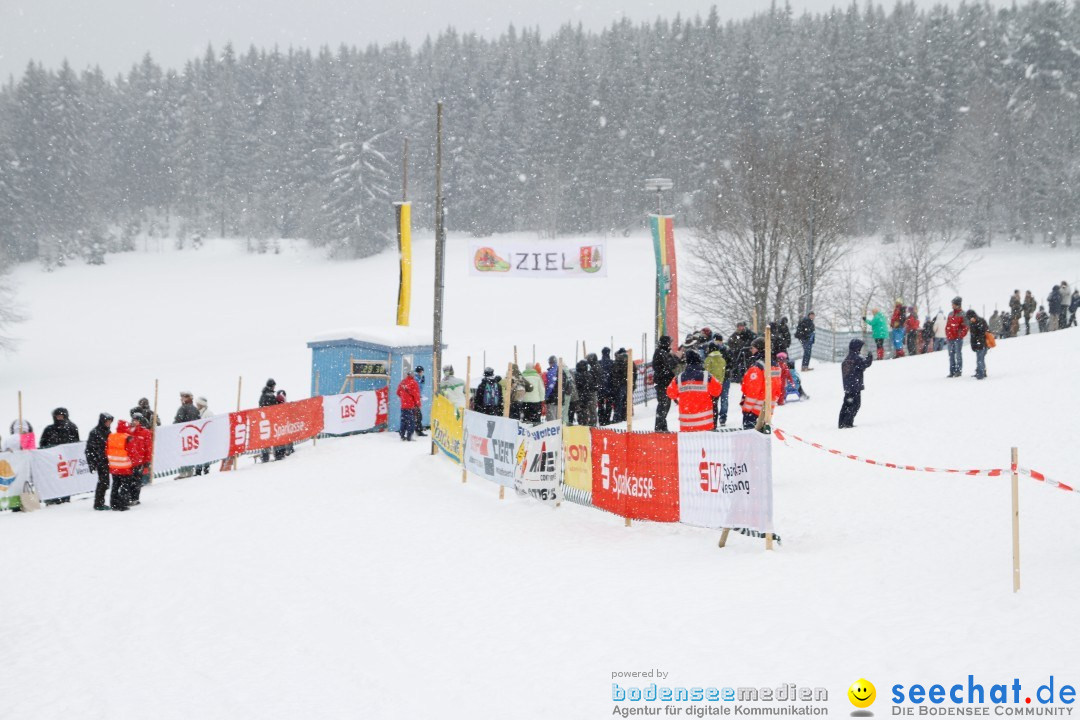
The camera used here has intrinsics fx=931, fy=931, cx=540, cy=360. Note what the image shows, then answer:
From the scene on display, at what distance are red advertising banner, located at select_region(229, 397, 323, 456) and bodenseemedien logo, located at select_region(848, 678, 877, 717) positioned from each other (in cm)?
1570

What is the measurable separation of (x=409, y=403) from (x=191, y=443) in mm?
5012

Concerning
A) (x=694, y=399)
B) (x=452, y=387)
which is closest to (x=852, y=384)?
(x=694, y=399)

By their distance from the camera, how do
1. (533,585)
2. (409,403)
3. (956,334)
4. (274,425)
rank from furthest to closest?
1. (409,403)
2. (274,425)
3. (956,334)
4. (533,585)

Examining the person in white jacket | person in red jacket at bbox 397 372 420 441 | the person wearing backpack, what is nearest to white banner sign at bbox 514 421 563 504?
the person wearing backpack

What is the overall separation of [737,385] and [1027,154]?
52.4m

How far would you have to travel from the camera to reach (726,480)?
965 centimetres

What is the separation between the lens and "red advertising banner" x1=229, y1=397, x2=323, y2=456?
19609 millimetres

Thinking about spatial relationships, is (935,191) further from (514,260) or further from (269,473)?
(269,473)

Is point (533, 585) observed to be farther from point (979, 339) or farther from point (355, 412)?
point (355, 412)

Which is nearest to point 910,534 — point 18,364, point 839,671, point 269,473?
point 839,671

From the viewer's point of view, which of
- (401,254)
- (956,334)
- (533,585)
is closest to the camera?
(533,585)

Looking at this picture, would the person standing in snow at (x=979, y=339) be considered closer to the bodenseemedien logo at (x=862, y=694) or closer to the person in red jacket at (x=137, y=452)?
the bodenseemedien logo at (x=862, y=694)

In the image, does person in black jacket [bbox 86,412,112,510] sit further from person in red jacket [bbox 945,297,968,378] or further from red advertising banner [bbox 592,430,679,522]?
person in red jacket [bbox 945,297,968,378]

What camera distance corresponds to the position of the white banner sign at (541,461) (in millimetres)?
12656
